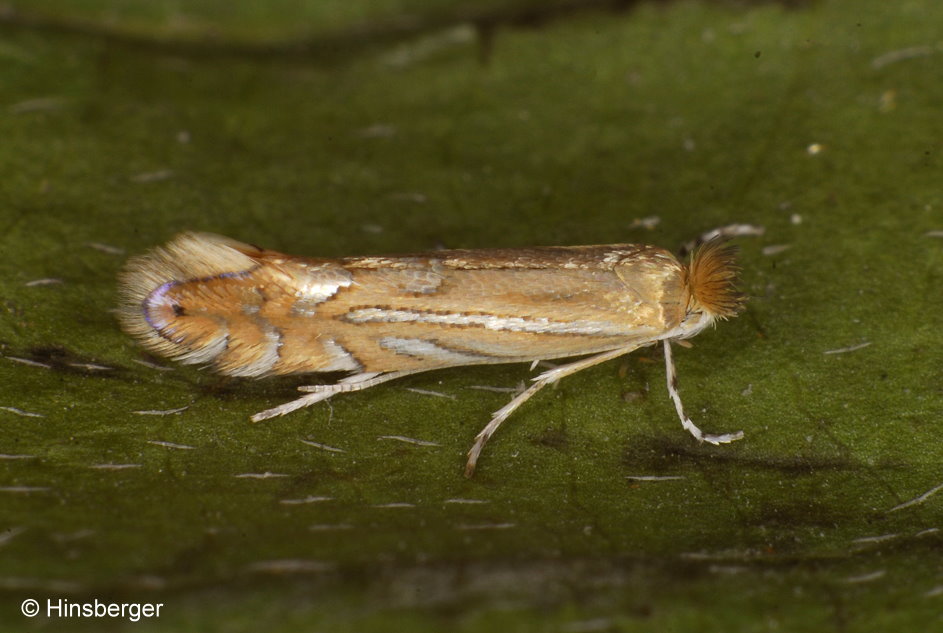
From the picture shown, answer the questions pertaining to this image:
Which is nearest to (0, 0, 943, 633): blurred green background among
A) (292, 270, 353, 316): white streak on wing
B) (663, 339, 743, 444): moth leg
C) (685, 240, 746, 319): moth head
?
(663, 339, 743, 444): moth leg

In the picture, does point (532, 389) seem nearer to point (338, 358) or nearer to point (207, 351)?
point (338, 358)

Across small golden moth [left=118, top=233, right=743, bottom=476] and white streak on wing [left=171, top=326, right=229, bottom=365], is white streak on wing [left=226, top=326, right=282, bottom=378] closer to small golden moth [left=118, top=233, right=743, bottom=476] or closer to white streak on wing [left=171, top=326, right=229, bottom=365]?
small golden moth [left=118, top=233, right=743, bottom=476]

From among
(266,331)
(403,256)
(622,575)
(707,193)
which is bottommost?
(622,575)

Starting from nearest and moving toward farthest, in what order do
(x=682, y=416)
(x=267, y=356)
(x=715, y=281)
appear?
(x=682, y=416) < (x=267, y=356) < (x=715, y=281)

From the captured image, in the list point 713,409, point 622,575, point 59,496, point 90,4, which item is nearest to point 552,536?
point 622,575

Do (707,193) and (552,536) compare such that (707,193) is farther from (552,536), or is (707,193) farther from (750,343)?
(552,536)

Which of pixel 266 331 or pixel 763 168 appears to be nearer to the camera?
pixel 266 331

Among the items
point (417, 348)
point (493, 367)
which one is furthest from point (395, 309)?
point (493, 367)

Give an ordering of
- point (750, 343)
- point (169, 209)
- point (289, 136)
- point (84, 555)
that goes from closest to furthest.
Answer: point (84, 555), point (750, 343), point (169, 209), point (289, 136)
